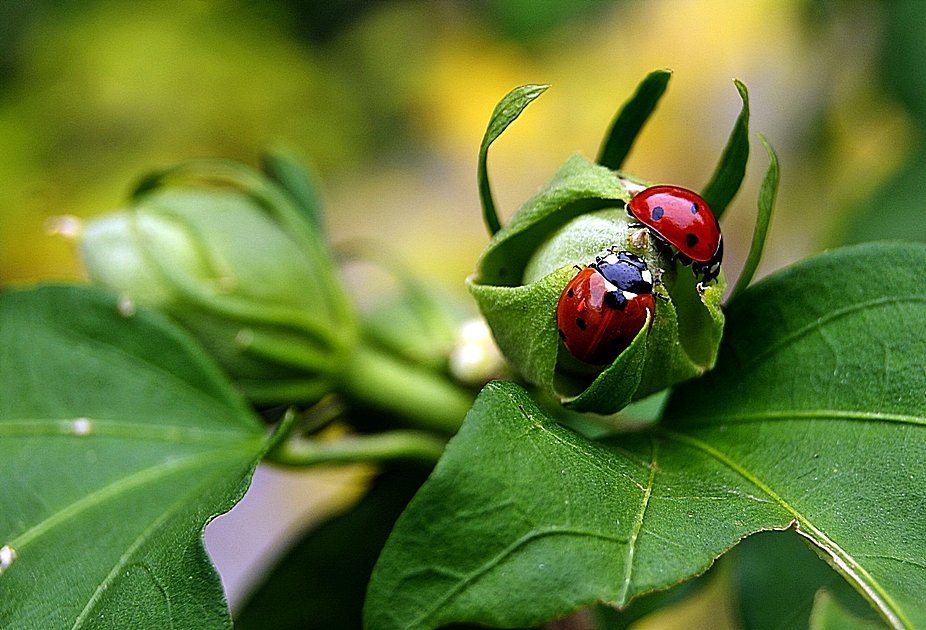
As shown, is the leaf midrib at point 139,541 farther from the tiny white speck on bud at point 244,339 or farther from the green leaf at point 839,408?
the green leaf at point 839,408

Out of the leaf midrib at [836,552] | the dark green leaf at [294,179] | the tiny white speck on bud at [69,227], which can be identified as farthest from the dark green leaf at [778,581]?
the tiny white speck on bud at [69,227]

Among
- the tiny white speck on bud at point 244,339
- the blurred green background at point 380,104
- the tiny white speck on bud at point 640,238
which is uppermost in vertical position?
the tiny white speck on bud at point 640,238

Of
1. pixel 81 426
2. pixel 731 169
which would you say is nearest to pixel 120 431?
pixel 81 426

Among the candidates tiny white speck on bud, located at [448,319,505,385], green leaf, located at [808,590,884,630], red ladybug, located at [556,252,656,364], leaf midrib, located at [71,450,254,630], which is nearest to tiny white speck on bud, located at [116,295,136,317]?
leaf midrib, located at [71,450,254,630]

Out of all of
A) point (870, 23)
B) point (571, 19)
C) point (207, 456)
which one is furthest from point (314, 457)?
point (571, 19)

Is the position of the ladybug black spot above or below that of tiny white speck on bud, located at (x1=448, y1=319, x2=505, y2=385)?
above

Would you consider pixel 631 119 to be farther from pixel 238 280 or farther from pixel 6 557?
pixel 6 557

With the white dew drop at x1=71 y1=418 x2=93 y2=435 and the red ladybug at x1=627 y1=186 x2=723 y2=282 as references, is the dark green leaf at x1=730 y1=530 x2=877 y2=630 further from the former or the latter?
the white dew drop at x1=71 y1=418 x2=93 y2=435

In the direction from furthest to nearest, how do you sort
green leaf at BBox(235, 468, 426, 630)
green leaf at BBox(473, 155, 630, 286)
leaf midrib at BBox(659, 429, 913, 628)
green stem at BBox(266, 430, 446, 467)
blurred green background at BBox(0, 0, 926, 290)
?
blurred green background at BBox(0, 0, 926, 290)
green leaf at BBox(235, 468, 426, 630)
green stem at BBox(266, 430, 446, 467)
green leaf at BBox(473, 155, 630, 286)
leaf midrib at BBox(659, 429, 913, 628)

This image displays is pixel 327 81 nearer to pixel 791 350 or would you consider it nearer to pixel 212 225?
pixel 212 225
